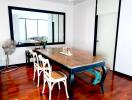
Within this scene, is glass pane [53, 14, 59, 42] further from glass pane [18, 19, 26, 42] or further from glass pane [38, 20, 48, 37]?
glass pane [18, 19, 26, 42]

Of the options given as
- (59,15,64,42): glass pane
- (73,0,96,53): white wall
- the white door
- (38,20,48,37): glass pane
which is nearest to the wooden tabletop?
the white door

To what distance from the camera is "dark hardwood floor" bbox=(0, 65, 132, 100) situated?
2.24 metres

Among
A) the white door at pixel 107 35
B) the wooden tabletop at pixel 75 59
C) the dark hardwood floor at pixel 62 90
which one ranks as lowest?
the dark hardwood floor at pixel 62 90

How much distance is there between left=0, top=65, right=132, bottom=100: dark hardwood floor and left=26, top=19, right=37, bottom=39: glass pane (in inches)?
63.9

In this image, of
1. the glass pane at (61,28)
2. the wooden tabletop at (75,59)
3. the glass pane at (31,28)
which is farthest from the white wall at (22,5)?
the wooden tabletop at (75,59)

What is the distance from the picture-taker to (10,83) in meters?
2.76

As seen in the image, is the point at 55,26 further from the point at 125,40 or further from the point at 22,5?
the point at 125,40

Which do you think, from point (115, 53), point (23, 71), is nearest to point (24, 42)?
point (23, 71)

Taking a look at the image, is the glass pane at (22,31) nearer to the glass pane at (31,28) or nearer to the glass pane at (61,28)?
the glass pane at (31,28)

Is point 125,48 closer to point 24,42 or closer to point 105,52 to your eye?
point 105,52

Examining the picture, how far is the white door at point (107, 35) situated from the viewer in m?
3.45

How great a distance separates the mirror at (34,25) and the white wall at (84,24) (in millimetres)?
616

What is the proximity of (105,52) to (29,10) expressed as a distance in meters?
3.02

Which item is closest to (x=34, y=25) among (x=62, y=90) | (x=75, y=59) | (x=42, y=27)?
(x=42, y=27)
